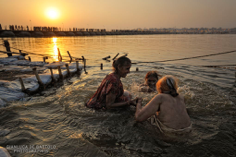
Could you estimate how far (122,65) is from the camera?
348 centimetres

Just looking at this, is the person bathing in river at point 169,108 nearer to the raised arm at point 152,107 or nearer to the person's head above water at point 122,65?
the raised arm at point 152,107

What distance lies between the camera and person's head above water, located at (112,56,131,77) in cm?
346

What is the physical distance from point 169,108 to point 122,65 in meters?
1.51

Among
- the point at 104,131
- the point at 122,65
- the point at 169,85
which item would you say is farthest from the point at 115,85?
the point at 169,85

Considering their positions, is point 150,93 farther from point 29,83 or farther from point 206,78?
point 29,83

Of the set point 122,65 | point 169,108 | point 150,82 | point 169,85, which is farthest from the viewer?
point 150,82

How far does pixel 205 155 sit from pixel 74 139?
9.03 feet

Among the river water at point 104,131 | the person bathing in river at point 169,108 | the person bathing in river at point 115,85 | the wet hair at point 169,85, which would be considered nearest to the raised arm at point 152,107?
the person bathing in river at point 169,108

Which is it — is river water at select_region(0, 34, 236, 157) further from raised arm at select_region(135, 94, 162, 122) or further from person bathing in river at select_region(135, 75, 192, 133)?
raised arm at select_region(135, 94, 162, 122)

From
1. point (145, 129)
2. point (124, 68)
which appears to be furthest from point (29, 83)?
point (145, 129)

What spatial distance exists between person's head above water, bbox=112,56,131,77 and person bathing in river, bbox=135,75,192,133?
3.46ft

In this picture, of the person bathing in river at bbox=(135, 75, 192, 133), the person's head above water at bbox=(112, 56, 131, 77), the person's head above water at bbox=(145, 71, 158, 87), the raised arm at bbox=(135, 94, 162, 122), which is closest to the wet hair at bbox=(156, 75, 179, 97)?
the person bathing in river at bbox=(135, 75, 192, 133)

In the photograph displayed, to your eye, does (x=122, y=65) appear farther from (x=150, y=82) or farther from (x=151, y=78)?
(x=150, y=82)

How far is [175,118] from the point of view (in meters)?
2.68
